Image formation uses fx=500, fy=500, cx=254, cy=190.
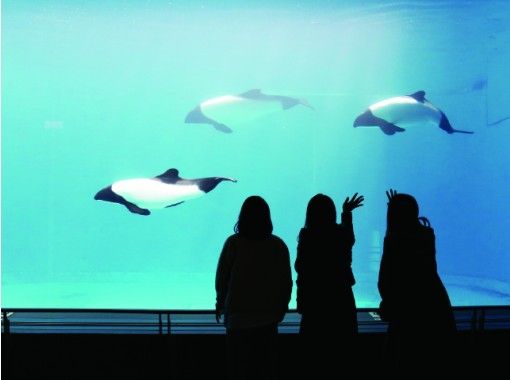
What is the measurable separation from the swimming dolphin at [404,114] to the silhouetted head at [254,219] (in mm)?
→ 4249

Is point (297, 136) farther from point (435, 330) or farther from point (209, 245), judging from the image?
point (435, 330)

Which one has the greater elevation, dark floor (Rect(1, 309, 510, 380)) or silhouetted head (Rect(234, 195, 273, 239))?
silhouetted head (Rect(234, 195, 273, 239))

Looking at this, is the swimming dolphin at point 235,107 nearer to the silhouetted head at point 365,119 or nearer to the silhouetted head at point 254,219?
the silhouetted head at point 365,119

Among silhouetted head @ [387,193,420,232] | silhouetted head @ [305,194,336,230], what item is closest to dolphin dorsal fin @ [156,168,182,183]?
silhouetted head @ [305,194,336,230]

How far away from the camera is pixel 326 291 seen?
2.77m

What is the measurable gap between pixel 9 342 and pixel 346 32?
7.83 meters

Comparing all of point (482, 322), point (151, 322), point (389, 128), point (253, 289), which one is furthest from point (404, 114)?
point (253, 289)

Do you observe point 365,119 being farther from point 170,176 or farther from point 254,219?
point 254,219

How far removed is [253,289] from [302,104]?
22.2 ft

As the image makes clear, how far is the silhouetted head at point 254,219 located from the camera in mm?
2732

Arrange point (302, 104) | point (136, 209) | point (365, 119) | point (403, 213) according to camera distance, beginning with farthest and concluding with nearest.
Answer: point (302, 104) → point (365, 119) → point (136, 209) → point (403, 213)

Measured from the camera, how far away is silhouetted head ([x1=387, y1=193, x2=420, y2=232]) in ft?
8.98

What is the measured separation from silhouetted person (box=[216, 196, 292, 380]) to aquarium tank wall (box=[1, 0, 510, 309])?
1.94 meters

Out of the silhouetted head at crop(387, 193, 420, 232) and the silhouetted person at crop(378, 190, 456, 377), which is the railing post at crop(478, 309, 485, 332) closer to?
the silhouetted person at crop(378, 190, 456, 377)
